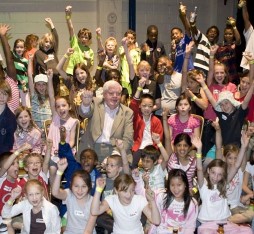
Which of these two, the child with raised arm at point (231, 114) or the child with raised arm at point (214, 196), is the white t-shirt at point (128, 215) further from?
the child with raised arm at point (231, 114)

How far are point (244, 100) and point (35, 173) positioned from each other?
7.41ft

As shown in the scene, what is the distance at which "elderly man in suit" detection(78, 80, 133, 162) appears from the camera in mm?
5414

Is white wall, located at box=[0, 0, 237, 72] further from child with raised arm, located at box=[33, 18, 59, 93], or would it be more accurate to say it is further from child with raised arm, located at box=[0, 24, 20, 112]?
child with raised arm, located at box=[0, 24, 20, 112]

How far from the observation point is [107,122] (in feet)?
18.1

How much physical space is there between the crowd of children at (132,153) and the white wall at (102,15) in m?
1.59

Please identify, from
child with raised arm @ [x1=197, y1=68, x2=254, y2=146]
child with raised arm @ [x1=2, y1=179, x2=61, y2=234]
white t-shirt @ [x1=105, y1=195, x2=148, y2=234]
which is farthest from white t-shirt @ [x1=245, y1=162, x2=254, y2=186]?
child with raised arm @ [x1=2, y1=179, x2=61, y2=234]

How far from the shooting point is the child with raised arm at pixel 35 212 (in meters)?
4.44

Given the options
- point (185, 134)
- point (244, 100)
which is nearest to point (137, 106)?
point (185, 134)


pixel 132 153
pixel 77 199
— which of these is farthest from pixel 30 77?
pixel 77 199

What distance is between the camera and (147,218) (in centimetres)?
471

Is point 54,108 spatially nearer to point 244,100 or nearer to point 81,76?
point 81,76

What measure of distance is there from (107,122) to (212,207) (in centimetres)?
141

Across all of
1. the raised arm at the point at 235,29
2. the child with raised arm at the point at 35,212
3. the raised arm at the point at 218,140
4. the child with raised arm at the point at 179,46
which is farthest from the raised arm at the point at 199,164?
the raised arm at the point at 235,29

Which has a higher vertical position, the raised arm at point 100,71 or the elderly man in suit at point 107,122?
the raised arm at point 100,71
